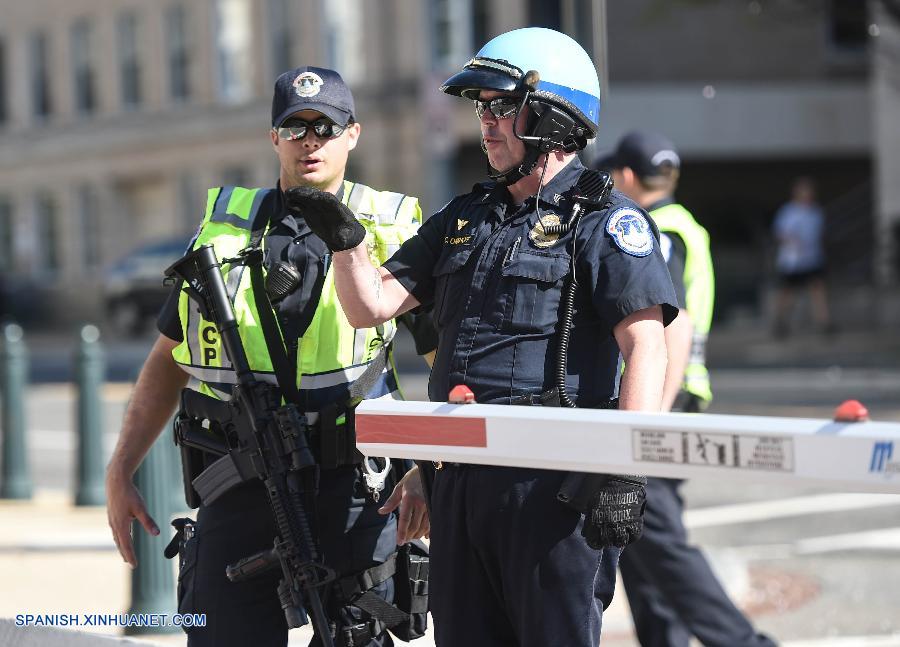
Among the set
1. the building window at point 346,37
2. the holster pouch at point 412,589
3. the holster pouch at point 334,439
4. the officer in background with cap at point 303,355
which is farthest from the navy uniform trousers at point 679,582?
the building window at point 346,37

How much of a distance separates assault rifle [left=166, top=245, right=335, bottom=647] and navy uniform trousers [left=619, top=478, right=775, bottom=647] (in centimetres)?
212

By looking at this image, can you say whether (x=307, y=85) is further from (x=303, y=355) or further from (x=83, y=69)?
(x=83, y=69)

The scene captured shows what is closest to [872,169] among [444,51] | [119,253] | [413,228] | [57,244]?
[444,51]

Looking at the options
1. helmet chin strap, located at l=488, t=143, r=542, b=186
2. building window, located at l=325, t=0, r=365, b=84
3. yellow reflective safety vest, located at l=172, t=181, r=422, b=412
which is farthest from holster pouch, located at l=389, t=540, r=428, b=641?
building window, located at l=325, t=0, r=365, b=84

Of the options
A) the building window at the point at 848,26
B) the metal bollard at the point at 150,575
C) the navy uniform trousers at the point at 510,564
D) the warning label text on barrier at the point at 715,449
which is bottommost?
the metal bollard at the point at 150,575

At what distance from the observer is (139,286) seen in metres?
28.0

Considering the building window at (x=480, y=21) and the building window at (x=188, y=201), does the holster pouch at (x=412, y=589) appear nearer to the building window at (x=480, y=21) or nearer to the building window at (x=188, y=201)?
the building window at (x=480, y=21)

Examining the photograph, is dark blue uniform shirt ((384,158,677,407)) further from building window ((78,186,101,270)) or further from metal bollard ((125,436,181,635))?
building window ((78,186,101,270))

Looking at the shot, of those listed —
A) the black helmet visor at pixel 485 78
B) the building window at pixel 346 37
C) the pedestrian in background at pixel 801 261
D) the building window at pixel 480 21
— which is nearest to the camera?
the black helmet visor at pixel 485 78

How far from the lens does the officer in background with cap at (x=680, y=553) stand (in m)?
5.93

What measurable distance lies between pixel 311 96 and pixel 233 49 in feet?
100

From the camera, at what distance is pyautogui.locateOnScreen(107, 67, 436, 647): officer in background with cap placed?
416 centimetres

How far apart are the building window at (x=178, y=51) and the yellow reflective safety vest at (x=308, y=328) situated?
104 feet

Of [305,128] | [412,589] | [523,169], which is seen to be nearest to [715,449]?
[523,169]
